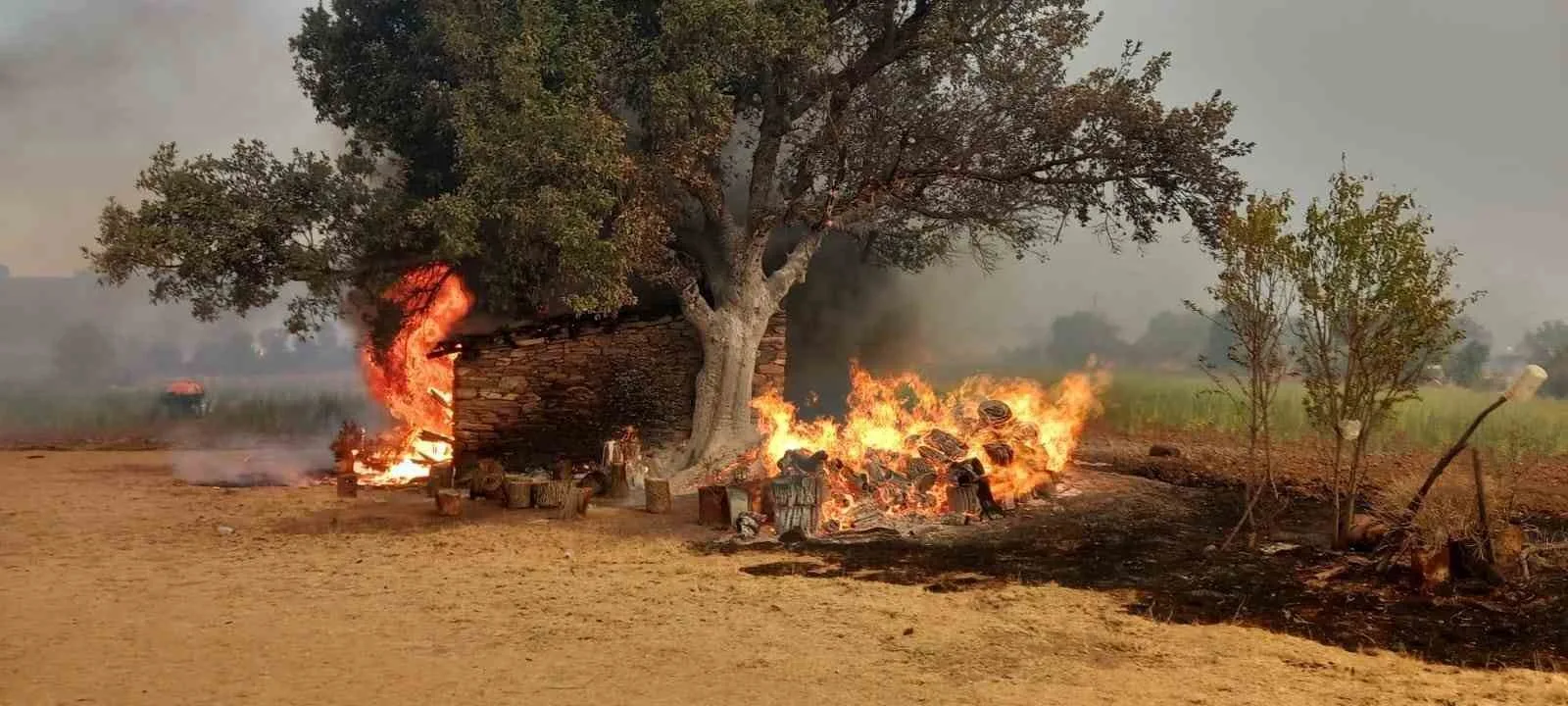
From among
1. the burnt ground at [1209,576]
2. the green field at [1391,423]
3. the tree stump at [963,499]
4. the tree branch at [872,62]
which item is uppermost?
the tree branch at [872,62]

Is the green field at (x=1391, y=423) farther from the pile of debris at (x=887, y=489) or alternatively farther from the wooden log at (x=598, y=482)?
the wooden log at (x=598, y=482)

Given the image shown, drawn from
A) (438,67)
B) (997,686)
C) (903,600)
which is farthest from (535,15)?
(997,686)

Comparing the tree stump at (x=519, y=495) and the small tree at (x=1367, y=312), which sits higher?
the small tree at (x=1367, y=312)

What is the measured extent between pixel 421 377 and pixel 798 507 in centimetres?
1146

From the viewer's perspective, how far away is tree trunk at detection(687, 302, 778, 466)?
19.3 m

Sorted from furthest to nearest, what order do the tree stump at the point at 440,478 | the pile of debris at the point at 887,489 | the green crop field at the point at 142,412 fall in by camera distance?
the green crop field at the point at 142,412, the tree stump at the point at 440,478, the pile of debris at the point at 887,489

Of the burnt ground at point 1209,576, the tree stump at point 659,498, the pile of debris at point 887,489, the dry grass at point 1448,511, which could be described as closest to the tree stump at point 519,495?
the tree stump at point 659,498

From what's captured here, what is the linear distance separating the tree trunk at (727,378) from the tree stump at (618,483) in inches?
59.7

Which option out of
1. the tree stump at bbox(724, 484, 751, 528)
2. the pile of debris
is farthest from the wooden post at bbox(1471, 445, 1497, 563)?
the tree stump at bbox(724, 484, 751, 528)

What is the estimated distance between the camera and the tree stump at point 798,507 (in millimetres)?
14453

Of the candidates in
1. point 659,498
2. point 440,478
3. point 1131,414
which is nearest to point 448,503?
point 440,478

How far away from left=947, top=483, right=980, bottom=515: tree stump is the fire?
11325mm

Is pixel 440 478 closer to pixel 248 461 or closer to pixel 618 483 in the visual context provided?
pixel 618 483

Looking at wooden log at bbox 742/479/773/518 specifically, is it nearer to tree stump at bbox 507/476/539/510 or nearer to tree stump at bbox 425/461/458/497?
tree stump at bbox 507/476/539/510
